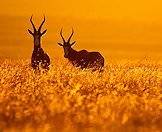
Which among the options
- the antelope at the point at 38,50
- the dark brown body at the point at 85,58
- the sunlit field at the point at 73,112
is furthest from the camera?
the dark brown body at the point at 85,58

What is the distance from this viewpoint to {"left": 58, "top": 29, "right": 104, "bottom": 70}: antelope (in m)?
22.7

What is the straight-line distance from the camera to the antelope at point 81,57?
22.7m

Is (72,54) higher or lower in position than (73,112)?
higher

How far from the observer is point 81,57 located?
77.7 feet

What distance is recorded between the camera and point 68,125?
727cm

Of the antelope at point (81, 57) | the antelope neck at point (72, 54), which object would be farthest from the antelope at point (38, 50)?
the antelope neck at point (72, 54)

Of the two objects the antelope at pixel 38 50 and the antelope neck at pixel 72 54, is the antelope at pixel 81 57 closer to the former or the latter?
the antelope neck at pixel 72 54

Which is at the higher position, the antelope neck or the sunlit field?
the antelope neck

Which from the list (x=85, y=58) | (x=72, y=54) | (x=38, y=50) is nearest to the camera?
(x=38, y=50)

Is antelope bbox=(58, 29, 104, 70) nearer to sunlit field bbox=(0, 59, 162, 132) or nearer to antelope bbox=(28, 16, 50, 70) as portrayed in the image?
antelope bbox=(28, 16, 50, 70)

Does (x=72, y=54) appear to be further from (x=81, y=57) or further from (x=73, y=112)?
(x=73, y=112)

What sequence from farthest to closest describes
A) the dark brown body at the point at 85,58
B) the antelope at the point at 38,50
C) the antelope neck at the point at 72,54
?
the antelope neck at the point at 72,54 < the dark brown body at the point at 85,58 < the antelope at the point at 38,50

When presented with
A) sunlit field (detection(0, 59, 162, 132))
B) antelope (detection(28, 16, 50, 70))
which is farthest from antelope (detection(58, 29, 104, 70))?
sunlit field (detection(0, 59, 162, 132))

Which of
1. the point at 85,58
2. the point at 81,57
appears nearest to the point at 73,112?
the point at 85,58
